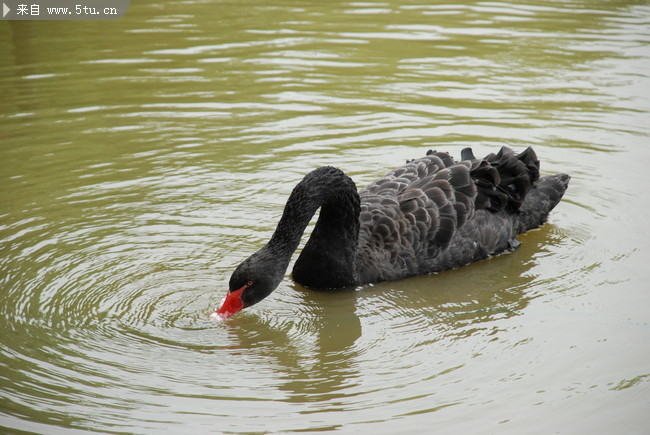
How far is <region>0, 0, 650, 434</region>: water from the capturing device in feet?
16.7

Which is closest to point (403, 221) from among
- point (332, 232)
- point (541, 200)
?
point (332, 232)

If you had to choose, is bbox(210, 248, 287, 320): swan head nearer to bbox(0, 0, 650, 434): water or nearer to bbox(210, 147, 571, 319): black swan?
bbox(210, 147, 571, 319): black swan

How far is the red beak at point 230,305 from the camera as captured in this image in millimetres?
5746

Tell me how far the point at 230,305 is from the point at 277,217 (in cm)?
206

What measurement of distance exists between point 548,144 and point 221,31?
6.07 m

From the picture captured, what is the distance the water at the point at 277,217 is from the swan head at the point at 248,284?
0.22 m

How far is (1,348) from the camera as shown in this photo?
549cm

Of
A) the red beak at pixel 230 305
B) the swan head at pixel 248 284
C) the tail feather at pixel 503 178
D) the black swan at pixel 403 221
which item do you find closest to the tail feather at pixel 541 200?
the black swan at pixel 403 221

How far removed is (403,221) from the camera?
6.86 m

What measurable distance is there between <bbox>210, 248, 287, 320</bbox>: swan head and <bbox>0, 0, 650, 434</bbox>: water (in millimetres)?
222

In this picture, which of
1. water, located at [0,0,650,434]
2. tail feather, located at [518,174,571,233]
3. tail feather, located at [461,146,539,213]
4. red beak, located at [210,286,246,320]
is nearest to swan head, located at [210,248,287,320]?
red beak, located at [210,286,246,320]

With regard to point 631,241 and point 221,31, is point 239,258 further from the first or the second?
point 221,31

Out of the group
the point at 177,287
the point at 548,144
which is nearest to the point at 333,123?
the point at 548,144

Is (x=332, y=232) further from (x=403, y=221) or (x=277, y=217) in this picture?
(x=277, y=217)
